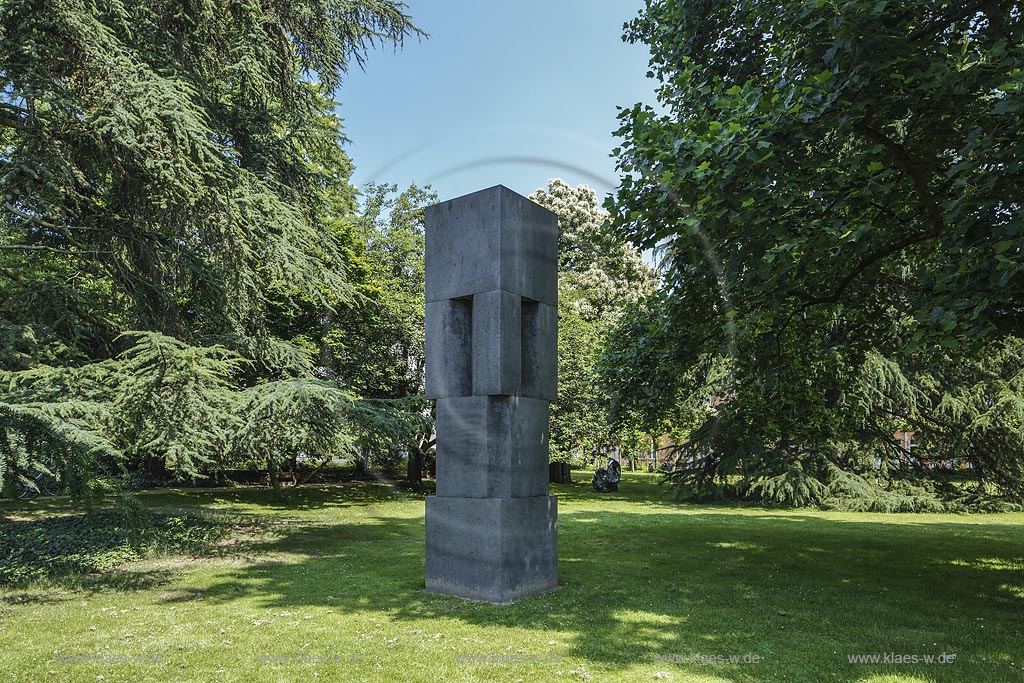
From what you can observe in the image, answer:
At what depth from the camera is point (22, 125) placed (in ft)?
37.4

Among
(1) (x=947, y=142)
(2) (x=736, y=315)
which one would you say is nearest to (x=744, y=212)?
(2) (x=736, y=315)

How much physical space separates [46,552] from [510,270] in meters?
8.64

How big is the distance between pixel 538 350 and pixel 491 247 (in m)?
1.46

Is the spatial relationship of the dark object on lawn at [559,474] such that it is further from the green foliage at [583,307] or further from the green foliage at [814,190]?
the green foliage at [814,190]

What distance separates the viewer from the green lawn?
5691 mm

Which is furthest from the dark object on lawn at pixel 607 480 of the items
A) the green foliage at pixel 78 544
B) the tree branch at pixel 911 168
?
the tree branch at pixel 911 168

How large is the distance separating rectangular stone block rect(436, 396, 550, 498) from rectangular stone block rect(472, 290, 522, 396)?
195 mm

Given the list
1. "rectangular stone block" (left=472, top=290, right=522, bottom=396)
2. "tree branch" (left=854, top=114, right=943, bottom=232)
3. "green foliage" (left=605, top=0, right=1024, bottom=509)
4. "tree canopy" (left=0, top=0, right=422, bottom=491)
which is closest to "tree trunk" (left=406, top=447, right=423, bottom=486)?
"tree canopy" (left=0, top=0, right=422, bottom=491)

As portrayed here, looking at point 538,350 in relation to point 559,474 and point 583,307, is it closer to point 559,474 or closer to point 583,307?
point 559,474

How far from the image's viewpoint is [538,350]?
887cm

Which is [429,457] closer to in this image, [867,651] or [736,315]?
[736,315]

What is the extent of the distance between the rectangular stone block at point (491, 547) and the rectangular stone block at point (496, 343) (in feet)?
4.32

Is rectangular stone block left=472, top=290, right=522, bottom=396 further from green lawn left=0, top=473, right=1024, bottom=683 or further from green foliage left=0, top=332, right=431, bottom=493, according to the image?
green foliage left=0, top=332, right=431, bottom=493

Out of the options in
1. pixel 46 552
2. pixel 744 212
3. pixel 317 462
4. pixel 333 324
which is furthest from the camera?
pixel 317 462
